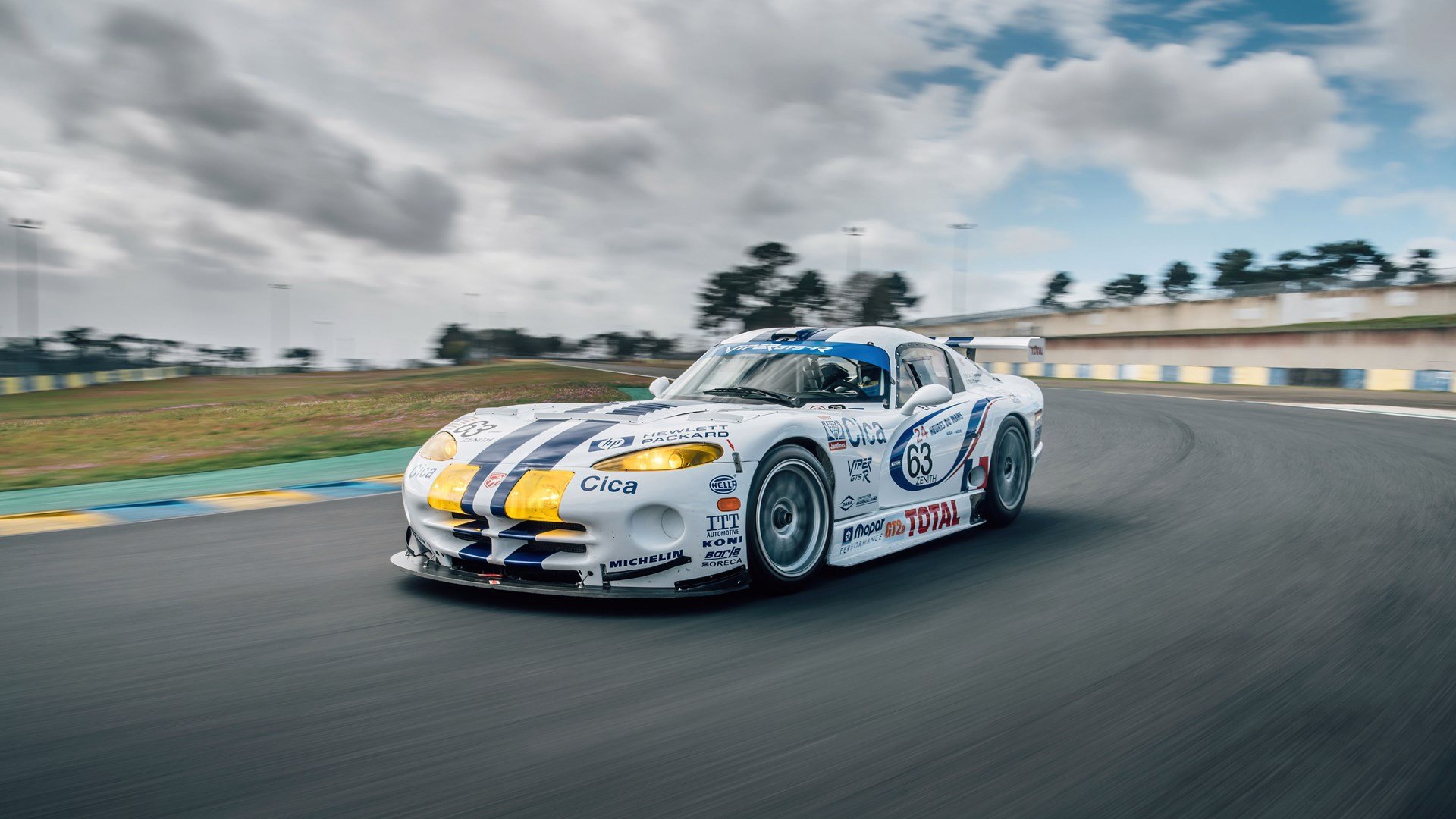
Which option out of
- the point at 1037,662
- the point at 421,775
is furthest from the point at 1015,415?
the point at 421,775

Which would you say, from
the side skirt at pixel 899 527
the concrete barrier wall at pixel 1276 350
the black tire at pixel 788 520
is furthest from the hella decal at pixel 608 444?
the concrete barrier wall at pixel 1276 350

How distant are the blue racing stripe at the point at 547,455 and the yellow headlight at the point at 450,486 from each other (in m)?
0.19

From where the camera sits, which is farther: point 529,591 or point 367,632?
point 529,591

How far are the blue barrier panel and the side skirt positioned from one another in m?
23.3

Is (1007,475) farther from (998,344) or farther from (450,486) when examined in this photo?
(450,486)

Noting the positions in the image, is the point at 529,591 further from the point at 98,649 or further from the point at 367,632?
the point at 98,649

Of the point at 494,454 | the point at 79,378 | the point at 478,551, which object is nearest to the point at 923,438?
the point at 494,454

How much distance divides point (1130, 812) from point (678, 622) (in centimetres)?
196

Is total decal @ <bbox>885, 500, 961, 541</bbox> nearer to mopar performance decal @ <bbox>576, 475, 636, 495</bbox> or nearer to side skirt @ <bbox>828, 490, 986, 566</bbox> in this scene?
side skirt @ <bbox>828, 490, 986, 566</bbox>

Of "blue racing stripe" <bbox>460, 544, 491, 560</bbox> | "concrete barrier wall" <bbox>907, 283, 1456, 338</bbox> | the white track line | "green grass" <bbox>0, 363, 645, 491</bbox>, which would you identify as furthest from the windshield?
"concrete barrier wall" <bbox>907, 283, 1456, 338</bbox>

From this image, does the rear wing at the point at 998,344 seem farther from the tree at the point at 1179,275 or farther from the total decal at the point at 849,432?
the tree at the point at 1179,275

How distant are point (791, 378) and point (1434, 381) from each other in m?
24.6

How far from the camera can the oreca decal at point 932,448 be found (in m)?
5.25

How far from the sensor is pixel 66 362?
46.2 metres
